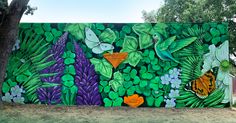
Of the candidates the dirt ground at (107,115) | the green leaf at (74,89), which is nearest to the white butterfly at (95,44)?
the green leaf at (74,89)

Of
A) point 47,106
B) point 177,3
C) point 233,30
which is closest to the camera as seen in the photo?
point 47,106

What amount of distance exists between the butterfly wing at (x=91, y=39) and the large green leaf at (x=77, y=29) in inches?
5.0

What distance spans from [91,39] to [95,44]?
0.61 ft

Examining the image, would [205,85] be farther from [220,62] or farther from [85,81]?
[85,81]

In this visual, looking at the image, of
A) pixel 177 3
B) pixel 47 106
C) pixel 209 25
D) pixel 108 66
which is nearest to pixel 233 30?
pixel 177 3

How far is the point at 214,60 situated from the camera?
10711 mm

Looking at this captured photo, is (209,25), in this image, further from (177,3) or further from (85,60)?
(177,3)

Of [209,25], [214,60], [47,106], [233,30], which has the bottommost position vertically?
[47,106]

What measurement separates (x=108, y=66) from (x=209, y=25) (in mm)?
3219

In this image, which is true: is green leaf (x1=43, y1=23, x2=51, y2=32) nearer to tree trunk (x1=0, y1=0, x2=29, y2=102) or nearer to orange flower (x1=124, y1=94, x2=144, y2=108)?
tree trunk (x1=0, y1=0, x2=29, y2=102)

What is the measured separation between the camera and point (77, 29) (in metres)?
10.6

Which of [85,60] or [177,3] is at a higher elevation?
[177,3]

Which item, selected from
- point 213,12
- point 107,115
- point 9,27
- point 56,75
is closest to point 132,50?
point 107,115

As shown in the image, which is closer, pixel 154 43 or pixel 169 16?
pixel 154 43
